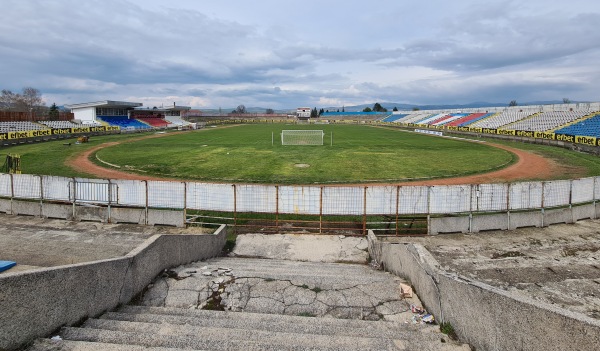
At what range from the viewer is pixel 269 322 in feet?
21.3

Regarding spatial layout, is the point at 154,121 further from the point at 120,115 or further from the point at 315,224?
the point at 315,224

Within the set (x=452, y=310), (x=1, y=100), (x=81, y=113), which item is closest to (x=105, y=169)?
(x=452, y=310)

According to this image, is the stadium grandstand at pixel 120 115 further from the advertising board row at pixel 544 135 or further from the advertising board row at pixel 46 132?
the advertising board row at pixel 544 135

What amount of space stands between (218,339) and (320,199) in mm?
9143

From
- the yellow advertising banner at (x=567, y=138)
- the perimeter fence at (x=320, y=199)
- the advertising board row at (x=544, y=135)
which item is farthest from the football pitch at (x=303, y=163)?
the yellow advertising banner at (x=567, y=138)

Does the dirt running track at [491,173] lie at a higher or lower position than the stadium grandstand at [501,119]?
lower

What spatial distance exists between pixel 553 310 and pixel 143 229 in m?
12.4

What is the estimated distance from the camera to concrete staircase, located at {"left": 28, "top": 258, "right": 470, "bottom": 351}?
206 inches

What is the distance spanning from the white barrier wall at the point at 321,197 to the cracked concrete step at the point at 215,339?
28.3ft

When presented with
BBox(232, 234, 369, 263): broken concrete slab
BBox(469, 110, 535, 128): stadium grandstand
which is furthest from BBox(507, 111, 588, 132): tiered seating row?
BBox(232, 234, 369, 263): broken concrete slab

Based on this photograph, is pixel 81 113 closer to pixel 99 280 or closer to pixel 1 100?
pixel 1 100

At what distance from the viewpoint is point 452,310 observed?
6.14 metres

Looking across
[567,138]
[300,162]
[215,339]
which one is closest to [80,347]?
[215,339]

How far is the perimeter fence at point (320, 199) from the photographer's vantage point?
546 inches
